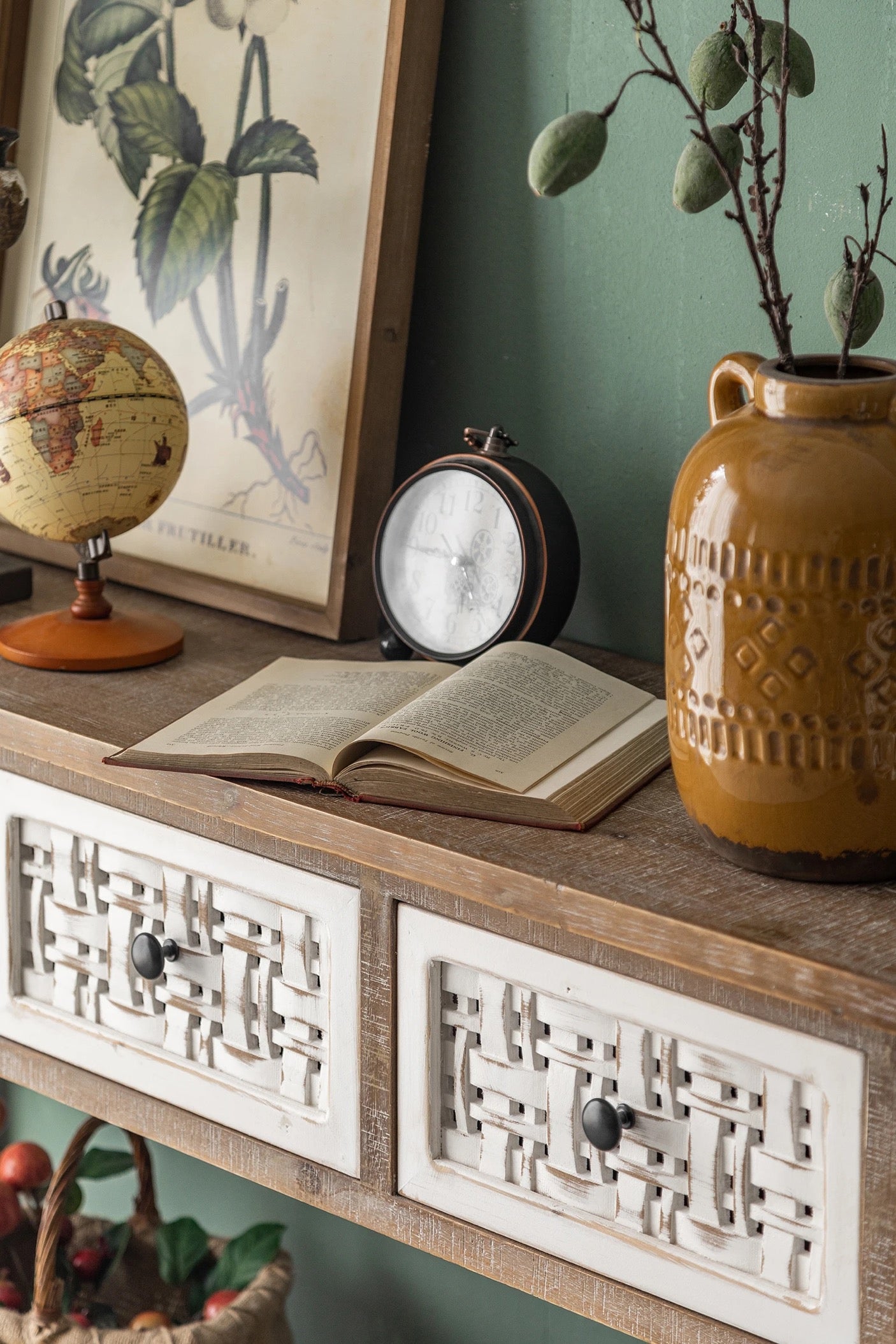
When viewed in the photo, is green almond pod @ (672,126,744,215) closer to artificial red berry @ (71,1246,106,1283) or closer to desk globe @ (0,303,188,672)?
desk globe @ (0,303,188,672)

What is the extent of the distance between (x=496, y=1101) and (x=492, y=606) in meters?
0.43

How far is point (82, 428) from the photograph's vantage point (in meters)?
1.23

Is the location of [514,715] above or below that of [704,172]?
below

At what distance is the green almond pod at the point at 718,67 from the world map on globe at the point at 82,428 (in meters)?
0.57

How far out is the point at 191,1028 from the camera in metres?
1.17

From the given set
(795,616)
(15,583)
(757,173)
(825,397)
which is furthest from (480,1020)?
(15,583)

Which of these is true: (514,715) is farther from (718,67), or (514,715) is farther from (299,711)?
(718,67)

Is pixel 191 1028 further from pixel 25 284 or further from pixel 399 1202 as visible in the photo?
pixel 25 284

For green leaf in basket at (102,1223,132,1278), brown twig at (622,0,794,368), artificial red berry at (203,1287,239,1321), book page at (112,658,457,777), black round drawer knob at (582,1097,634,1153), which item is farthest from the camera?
green leaf in basket at (102,1223,132,1278)

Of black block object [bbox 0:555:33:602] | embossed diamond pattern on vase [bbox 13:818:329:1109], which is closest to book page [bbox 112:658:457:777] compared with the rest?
embossed diamond pattern on vase [bbox 13:818:329:1109]

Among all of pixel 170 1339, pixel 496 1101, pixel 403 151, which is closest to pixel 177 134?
pixel 403 151

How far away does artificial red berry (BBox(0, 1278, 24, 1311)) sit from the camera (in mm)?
1628

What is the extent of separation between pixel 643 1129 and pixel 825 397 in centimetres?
48

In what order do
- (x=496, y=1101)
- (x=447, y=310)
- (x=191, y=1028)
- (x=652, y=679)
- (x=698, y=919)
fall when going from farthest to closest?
(x=447, y=310) → (x=652, y=679) → (x=191, y=1028) → (x=496, y=1101) → (x=698, y=919)
